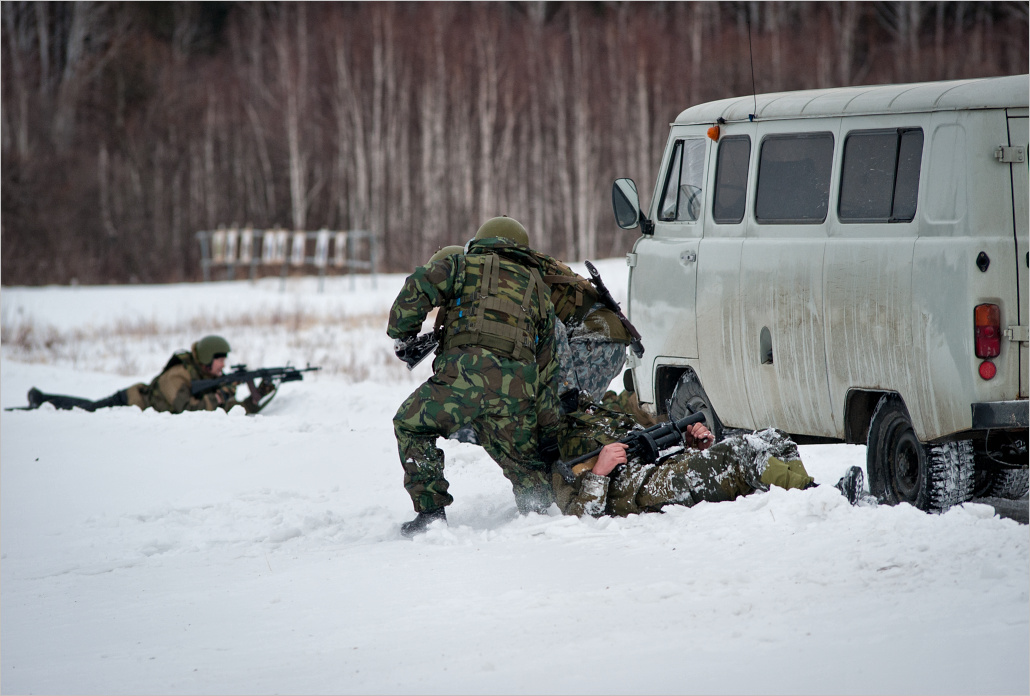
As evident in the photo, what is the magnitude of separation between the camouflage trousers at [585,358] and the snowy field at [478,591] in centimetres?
80

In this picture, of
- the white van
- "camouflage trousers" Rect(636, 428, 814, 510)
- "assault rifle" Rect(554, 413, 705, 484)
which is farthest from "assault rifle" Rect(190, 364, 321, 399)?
"camouflage trousers" Rect(636, 428, 814, 510)

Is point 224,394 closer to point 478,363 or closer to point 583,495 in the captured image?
point 478,363

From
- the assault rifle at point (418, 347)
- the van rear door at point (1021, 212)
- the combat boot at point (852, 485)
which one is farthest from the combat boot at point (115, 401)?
the van rear door at point (1021, 212)

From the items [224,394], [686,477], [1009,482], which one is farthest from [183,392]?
[1009,482]

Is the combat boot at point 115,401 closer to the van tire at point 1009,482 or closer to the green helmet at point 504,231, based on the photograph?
the green helmet at point 504,231

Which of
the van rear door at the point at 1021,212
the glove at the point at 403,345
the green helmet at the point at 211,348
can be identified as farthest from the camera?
the green helmet at the point at 211,348

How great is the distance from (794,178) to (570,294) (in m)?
1.37

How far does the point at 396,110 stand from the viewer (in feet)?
111

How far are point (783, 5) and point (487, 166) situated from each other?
40.1 feet

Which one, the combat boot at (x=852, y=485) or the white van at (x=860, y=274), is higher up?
the white van at (x=860, y=274)

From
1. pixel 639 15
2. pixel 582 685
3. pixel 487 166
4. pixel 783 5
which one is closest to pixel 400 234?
pixel 487 166

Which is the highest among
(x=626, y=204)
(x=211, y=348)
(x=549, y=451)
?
(x=626, y=204)

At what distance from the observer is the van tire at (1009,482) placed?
537 cm

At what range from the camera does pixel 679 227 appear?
6668 mm
